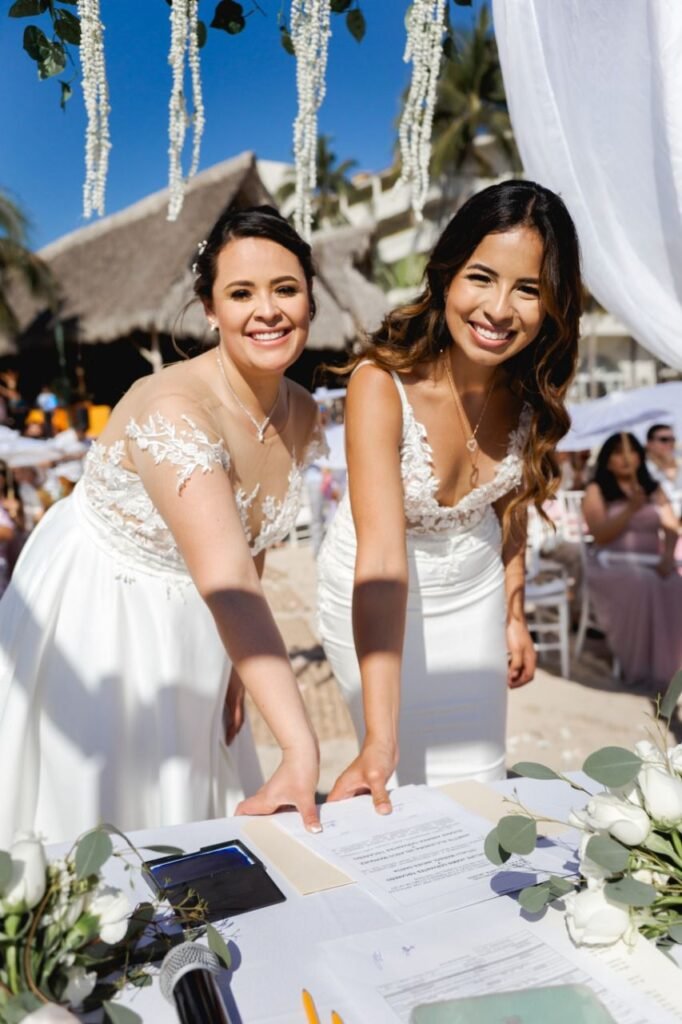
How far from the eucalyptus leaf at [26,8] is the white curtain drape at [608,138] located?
1060 mm

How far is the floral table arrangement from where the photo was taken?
0.74m

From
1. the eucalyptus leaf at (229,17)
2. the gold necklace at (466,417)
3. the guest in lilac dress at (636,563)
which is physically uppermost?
the eucalyptus leaf at (229,17)

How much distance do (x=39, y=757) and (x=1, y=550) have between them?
13.5 feet

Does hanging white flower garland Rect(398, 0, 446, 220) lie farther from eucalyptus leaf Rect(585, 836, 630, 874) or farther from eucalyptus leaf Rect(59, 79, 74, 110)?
eucalyptus leaf Rect(585, 836, 630, 874)

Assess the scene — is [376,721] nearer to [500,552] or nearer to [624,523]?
[500,552]

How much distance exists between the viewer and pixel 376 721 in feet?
5.53

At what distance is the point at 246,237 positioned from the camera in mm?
1812

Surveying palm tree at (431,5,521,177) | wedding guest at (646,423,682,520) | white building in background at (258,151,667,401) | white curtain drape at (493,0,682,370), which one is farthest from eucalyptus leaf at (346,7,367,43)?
white building in background at (258,151,667,401)

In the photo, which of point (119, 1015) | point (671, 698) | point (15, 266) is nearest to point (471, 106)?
point (15, 266)

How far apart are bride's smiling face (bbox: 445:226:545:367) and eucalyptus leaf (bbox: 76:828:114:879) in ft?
4.72

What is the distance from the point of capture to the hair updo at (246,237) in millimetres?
1820

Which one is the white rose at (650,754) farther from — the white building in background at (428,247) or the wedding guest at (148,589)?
the white building in background at (428,247)

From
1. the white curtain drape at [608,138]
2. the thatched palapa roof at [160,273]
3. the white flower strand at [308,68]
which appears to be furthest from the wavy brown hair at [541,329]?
the thatched palapa roof at [160,273]

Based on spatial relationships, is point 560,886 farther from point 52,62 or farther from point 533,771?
point 52,62
